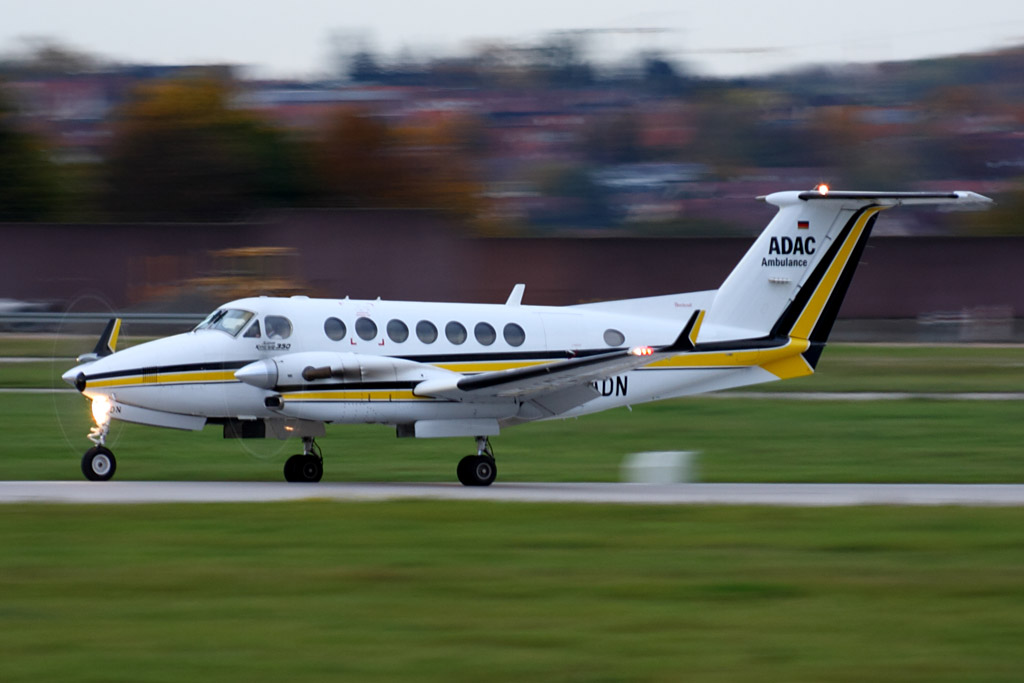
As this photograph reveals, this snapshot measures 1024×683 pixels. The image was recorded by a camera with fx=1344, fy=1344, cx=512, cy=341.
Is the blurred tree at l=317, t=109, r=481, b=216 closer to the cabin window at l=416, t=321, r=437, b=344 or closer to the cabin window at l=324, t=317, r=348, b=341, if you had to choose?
the cabin window at l=416, t=321, r=437, b=344

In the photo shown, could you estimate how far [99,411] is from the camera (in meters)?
16.2

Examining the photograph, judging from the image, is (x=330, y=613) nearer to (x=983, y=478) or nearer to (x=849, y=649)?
(x=849, y=649)

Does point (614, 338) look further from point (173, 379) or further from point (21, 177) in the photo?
point (21, 177)

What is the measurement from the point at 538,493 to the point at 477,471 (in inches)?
45.6

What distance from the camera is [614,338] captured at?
18.3 metres

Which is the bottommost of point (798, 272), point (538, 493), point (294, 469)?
point (538, 493)

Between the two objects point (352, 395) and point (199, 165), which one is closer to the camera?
point (352, 395)

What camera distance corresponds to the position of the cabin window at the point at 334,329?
16.8 meters

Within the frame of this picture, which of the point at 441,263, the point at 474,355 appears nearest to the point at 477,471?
the point at 474,355

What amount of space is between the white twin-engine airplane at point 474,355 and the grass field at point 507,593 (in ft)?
7.71

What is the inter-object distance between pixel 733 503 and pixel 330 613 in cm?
686

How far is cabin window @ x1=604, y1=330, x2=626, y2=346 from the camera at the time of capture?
1828 cm

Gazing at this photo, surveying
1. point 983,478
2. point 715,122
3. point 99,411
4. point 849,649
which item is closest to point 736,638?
point 849,649

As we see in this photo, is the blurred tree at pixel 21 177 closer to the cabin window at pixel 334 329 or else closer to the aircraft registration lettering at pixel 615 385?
the cabin window at pixel 334 329
